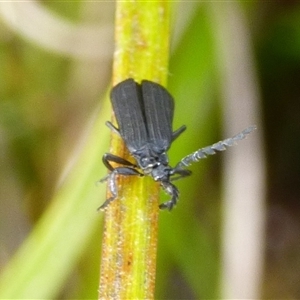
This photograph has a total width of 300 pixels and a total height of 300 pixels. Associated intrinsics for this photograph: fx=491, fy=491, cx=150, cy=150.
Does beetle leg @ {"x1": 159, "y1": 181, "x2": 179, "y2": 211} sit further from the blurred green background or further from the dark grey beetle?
the blurred green background

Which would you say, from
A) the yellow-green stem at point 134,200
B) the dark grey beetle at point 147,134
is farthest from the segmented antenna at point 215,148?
the yellow-green stem at point 134,200

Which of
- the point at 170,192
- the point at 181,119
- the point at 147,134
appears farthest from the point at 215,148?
the point at 181,119

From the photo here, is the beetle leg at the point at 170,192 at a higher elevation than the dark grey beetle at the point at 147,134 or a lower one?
lower

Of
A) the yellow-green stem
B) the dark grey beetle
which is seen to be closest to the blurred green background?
the dark grey beetle

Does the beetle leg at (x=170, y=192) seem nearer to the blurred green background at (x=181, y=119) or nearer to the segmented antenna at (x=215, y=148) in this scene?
the segmented antenna at (x=215, y=148)

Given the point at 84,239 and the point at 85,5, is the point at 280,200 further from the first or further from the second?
the point at 85,5

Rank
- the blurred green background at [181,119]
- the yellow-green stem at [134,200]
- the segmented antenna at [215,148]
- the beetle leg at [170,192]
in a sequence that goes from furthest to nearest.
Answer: the blurred green background at [181,119] → the beetle leg at [170,192] → the segmented antenna at [215,148] → the yellow-green stem at [134,200]
